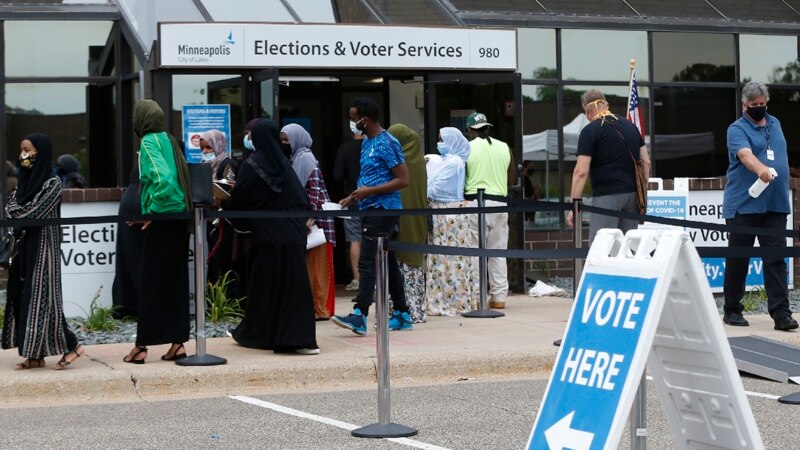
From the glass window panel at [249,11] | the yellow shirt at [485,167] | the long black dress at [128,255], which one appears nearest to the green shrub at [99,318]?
the long black dress at [128,255]

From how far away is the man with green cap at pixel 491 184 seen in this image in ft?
42.4

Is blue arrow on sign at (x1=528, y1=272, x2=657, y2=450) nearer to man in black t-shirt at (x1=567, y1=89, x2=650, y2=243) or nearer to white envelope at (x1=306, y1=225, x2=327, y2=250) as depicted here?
man in black t-shirt at (x1=567, y1=89, x2=650, y2=243)

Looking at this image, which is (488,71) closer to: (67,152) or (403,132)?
(403,132)

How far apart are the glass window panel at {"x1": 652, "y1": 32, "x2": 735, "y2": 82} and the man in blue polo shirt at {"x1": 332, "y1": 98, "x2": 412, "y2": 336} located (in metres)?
8.07

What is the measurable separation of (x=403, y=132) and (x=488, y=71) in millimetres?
3027

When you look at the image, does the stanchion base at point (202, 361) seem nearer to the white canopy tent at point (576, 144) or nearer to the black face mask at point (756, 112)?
the black face mask at point (756, 112)

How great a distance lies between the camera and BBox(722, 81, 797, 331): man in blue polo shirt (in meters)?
10.7

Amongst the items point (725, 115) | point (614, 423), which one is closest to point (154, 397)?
point (614, 423)

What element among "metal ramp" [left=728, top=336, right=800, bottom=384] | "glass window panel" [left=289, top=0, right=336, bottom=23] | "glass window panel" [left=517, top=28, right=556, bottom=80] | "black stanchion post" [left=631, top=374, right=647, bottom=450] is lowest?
"metal ramp" [left=728, top=336, right=800, bottom=384]

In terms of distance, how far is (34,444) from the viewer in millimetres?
7180

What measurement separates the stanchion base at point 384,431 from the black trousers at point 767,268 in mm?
4456

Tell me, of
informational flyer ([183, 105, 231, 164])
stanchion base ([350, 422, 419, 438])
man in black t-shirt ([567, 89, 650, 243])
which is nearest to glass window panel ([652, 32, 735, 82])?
informational flyer ([183, 105, 231, 164])

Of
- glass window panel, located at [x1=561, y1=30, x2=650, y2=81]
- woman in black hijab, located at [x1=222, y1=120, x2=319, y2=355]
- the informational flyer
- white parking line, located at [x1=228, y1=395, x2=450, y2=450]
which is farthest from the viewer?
glass window panel, located at [x1=561, y1=30, x2=650, y2=81]

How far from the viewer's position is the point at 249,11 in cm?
1497
